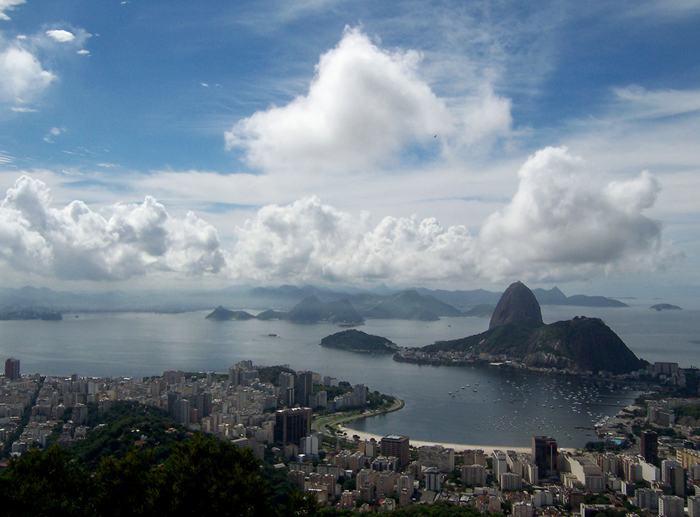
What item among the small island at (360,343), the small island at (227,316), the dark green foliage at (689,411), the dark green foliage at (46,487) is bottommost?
the dark green foliage at (689,411)

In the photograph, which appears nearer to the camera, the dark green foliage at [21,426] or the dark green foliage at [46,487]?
the dark green foliage at [46,487]

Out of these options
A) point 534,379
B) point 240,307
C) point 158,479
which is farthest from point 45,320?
point 158,479

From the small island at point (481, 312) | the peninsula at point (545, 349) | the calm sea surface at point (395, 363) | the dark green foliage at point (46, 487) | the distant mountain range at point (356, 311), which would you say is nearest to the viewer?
the dark green foliage at point (46, 487)

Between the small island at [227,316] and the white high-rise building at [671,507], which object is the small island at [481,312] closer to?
the small island at [227,316]

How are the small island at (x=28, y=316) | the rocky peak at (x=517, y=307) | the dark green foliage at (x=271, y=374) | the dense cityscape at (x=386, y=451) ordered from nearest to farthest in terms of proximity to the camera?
1. the dense cityscape at (x=386, y=451)
2. the dark green foliage at (x=271, y=374)
3. the rocky peak at (x=517, y=307)
4. the small island at (x=28, y=316)

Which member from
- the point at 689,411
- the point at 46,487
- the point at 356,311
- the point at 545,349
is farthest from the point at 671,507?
the point at 356,311

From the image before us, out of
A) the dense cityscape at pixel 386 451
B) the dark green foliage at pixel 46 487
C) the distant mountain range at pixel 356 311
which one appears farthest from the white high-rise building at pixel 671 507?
the distant mountain range at pixel 356 311

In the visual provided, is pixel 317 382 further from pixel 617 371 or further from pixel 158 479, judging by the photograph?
pixel 158 479

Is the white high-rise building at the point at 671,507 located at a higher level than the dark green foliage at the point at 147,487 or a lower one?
lower
